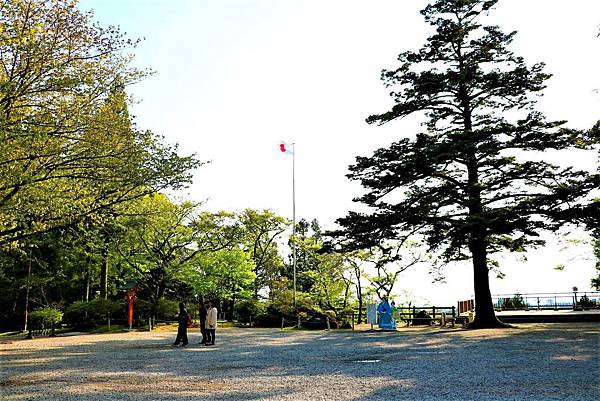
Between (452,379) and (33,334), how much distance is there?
23.2 metres

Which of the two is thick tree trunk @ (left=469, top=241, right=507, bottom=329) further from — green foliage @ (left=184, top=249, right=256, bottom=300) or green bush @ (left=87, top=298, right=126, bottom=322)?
green bush @ (left=87, top=298, right=126, bottom=322)

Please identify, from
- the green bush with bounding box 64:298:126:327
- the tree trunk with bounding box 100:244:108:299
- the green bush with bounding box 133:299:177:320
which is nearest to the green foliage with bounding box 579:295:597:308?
the green bush with bounding box 133:299:177:320

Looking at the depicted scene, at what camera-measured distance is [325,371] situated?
11344mm

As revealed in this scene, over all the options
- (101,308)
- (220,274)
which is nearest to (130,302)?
(101,308)

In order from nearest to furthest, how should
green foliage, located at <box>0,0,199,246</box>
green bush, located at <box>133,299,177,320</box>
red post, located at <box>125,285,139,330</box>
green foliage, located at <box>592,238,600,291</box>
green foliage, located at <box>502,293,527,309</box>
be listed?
green foliage, located at <box>0,0,199,246</box> → green foliage, located at <box>592,238,600,291</box> → red post, located at <box>125,285,139,330</box> → green bush, located at <box>133,299,177,320</box> → green foliage, located at <box>502,293,527,309</box>

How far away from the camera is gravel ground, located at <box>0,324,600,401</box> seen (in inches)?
343

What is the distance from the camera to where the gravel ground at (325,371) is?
8719mm

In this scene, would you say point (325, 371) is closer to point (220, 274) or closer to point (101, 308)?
point (220, 274)

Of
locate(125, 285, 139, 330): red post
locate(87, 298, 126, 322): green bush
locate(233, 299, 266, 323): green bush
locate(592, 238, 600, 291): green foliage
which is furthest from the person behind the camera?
locate(233, 299, 266, 323): green bush

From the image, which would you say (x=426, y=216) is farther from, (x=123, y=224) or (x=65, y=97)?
(x=65, y=97)

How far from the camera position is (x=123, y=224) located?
66.3ft

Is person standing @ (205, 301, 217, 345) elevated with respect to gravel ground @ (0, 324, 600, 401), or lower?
elevated

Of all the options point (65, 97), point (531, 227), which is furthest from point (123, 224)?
point (531, 227)

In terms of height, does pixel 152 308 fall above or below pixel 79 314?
above
